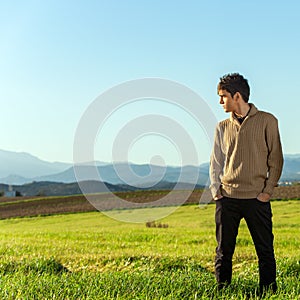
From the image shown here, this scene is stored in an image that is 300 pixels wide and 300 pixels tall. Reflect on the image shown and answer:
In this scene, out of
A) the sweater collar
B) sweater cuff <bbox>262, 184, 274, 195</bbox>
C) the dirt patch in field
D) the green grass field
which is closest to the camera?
sweater cuff <bbox>262, 184, 274, 195</bbox>

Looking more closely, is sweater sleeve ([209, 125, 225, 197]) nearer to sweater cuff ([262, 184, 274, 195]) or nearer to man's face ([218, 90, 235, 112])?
man's face ([218, 90, 235, 112])

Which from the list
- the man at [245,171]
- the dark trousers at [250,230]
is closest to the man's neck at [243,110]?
the man at [245,171]

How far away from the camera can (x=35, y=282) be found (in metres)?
6.63

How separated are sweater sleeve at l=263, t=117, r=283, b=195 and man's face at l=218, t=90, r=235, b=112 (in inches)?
18.0

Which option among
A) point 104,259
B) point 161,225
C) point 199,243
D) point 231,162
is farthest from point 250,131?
point 161,225

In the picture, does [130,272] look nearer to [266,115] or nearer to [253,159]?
[253,159]

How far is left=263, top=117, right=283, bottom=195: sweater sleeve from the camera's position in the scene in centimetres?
595

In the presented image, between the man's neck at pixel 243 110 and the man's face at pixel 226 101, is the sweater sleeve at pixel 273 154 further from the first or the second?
the man's face at pixel 226 101

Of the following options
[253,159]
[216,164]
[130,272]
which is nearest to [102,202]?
[130,272]

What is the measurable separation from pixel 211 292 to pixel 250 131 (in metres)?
1.88

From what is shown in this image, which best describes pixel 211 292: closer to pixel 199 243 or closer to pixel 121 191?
pixel 199 243

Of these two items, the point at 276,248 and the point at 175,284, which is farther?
the point at 276,248

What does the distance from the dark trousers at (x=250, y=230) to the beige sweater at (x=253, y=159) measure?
0.12 m

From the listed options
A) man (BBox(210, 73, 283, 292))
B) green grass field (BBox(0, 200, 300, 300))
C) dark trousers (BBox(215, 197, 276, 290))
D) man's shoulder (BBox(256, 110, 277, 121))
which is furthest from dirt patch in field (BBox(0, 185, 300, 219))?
man's shoulder (BBox(256, 110, 277, 121))
